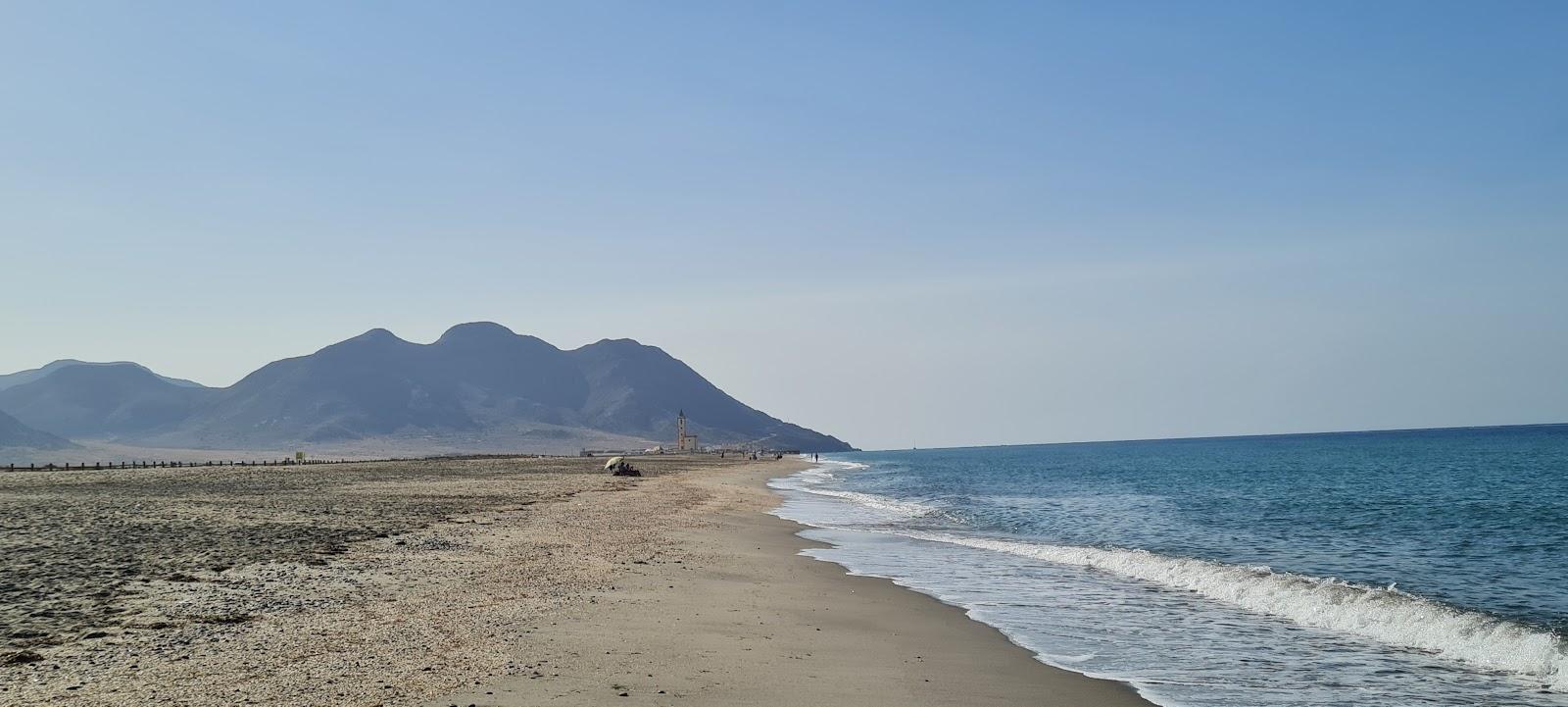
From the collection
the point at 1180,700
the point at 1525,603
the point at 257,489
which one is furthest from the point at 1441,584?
the point at 257,489

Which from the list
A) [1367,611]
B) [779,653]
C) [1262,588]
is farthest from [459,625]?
[1262,588]

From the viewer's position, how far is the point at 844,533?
2919cm

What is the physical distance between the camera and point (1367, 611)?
47.5 ft

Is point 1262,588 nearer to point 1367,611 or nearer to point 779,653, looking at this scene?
point 1367,611

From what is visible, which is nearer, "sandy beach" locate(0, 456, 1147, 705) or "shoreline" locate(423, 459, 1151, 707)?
"sandy beach" locate(0, 456, 1147, 705)

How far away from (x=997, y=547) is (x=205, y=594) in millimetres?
18747

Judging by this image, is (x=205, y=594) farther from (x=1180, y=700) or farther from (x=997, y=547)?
(x=997, y=547)

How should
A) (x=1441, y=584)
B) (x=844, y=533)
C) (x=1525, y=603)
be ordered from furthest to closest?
(x=844, y=533) < (x=1441, y=584) < (x=1525, y=603)

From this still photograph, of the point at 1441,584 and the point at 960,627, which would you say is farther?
the point at 1441,584

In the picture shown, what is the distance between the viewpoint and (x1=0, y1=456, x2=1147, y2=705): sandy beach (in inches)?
335

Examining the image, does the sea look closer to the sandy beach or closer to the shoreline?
the shoreline

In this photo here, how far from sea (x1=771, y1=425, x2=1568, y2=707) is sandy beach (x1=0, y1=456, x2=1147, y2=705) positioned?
1.56m

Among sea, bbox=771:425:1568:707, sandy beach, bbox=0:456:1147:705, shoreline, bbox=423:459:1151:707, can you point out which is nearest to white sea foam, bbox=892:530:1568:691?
sea, bbox=771:425:1568:707

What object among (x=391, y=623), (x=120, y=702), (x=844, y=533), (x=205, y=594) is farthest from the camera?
(x=844, y=533)
